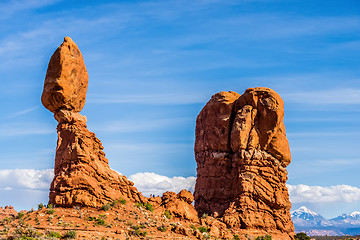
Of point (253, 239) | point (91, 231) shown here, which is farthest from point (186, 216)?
point (91, 231)

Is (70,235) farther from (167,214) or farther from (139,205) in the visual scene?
(167,214)

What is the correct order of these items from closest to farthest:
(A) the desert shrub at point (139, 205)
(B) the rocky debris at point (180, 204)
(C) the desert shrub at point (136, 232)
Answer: (C) the desert shrub at point (136, 232)
(A) the desert shrub at point (139, 205)
(B) the rocky debris at point (180, 204)

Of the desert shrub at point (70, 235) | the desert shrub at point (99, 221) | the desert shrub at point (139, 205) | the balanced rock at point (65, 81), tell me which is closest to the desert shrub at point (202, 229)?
the desert shrub at point (139, 205)

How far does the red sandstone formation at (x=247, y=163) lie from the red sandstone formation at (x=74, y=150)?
1336 centimetres

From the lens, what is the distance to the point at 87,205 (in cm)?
5528

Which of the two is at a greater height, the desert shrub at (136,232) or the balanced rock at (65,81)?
the balanced rock at (65,81)

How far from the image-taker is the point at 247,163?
6844 centimetres

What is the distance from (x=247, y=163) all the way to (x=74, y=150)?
2082 cm

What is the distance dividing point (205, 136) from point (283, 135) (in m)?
9.13

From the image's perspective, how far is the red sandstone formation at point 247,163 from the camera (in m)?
67.4

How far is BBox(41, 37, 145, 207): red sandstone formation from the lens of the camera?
5556cm

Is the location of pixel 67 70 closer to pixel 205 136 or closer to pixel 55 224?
pixel 55 224

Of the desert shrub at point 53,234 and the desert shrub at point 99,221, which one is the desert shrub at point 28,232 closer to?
the desert shrub at point 53,234

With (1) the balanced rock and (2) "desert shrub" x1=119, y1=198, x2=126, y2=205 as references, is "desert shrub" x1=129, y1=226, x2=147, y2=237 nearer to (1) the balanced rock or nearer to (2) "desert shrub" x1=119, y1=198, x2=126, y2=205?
(2) "desert shrub" x1=119, y1=198, x2=126, y2=205
